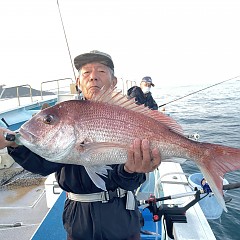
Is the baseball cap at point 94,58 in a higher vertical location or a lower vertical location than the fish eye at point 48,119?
higher

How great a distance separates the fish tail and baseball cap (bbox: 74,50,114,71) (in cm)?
110

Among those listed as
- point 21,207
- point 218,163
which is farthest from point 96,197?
point 21,207

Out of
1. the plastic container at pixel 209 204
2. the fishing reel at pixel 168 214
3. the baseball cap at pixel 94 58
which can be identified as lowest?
the plastic container at pixel 209 204

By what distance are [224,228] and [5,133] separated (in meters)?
4.87

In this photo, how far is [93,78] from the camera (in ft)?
7.12

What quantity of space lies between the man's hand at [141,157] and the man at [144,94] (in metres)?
3.37

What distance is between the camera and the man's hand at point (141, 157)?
5.60 feet

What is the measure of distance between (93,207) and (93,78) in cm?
105

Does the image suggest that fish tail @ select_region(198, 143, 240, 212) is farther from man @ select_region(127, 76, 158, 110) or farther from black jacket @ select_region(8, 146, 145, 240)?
man @ select_region(127, 76, 158, 110)

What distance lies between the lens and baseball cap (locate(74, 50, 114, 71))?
2.24m

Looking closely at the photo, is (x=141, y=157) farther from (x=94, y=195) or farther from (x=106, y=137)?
(x=94, y=195)

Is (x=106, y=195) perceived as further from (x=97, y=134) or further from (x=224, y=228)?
(x=224, y=228)

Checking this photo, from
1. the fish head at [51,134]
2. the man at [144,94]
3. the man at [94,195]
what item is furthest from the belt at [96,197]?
the man at [144,94]

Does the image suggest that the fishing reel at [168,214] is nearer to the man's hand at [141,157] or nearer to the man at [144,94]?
the man's hand at [141,157]
